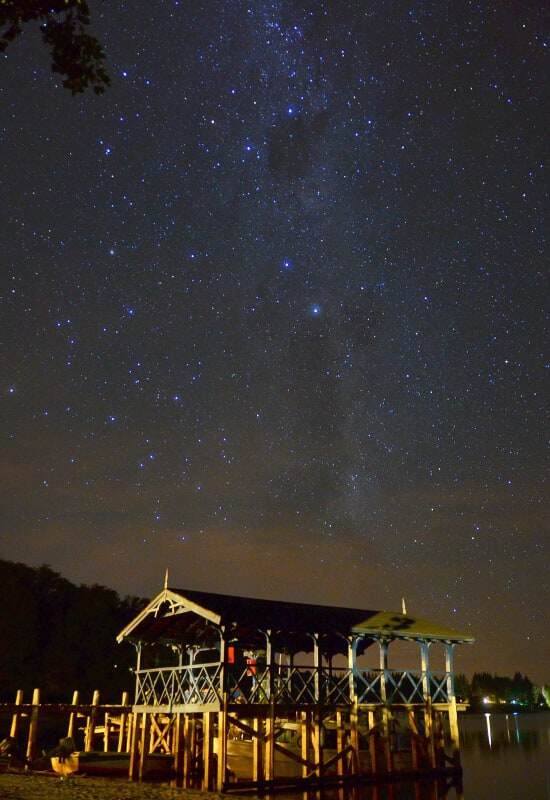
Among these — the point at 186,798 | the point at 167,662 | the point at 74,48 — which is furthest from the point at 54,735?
the point at 74,48

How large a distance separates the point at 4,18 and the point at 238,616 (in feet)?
61.2

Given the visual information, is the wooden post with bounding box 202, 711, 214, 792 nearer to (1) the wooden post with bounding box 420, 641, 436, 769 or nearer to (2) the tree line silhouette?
(1) the wooden post with bounding box 420, 641, 436, 769

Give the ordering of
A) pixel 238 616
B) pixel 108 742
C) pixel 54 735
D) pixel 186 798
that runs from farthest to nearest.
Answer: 1. pixel 54 735
2. pixel 108 742
3. pixel 238 616
4. pixel 186 798

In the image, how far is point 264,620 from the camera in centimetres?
2378

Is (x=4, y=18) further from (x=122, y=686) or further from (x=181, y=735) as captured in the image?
(x=122, y=686)

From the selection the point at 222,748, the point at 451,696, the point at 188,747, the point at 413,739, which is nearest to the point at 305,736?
the point at 222,748

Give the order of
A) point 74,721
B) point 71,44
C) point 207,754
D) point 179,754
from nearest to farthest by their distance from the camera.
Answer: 1. point 71,44
2. point 207,754
3. point 179,754
4. point 74,721

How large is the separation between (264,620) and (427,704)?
8.57 meters

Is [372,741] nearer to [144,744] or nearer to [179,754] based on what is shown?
[179,754]

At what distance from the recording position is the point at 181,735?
25312 millimetres

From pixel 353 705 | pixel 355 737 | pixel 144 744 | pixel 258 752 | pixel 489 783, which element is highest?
pixel 353 705

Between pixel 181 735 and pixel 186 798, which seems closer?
pixel 186 798

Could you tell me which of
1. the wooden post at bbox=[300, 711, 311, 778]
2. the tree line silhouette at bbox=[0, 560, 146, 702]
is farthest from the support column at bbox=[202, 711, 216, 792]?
the tree line silhouette at bbox=[0, 560, 146, 702]

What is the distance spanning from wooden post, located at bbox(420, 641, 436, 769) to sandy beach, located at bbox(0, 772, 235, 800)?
35.5ft
